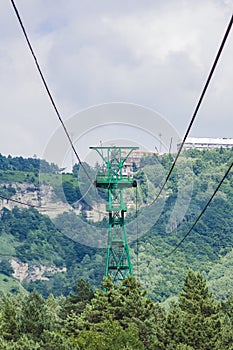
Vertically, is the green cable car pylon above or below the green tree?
above

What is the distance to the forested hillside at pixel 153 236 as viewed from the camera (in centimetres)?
7769

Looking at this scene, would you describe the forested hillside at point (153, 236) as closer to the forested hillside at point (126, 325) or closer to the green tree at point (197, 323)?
the green tree at point (197, 323)

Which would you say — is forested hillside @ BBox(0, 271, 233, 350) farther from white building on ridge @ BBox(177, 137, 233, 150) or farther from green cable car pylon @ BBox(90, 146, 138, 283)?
white building on ridge @ BBox(177, 137, 233, 150)

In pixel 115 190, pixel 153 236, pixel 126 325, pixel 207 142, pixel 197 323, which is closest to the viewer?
pixel 126 325

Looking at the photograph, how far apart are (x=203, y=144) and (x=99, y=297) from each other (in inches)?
3988

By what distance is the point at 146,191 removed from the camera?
78125 millimetres

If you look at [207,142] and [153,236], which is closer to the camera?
[153,236]

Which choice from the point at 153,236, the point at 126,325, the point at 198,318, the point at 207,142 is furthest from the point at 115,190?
the point at 207,142

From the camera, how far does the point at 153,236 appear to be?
286 feet

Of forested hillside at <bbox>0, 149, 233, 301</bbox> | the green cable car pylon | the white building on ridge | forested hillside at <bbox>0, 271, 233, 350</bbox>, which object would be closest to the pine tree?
forested hillside at <bbox>0, 271, 233, 350</bbox>

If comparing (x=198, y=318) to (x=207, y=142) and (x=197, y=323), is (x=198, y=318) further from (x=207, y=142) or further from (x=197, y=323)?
(x=207, y=142)

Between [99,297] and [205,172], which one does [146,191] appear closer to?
[205,172]

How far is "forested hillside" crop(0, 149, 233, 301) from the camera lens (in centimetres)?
7769

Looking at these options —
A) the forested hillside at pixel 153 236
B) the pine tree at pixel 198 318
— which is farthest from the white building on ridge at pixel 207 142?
the pine tree at pixel 198 318
